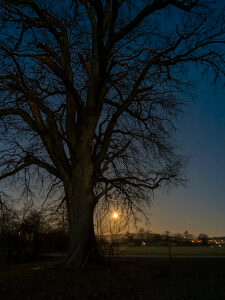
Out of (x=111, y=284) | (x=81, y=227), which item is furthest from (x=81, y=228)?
(x=111, y=284)

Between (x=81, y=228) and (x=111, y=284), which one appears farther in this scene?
(x=81, y=228)

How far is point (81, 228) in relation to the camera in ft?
28.7

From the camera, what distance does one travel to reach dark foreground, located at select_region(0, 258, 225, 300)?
5785 mm

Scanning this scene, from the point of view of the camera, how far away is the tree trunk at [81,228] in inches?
337

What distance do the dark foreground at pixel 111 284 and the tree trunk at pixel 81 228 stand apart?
360 mm

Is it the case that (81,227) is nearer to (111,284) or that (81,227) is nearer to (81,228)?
(81,228)

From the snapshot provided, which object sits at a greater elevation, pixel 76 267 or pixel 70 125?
pixel 70 125

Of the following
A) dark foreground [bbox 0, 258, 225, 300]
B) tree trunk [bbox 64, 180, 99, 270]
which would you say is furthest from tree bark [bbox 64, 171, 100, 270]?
dark foreground [bbox 0, 258, 225, 300]

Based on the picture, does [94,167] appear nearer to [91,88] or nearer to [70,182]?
[70,182]

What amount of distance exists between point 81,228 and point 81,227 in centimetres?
3

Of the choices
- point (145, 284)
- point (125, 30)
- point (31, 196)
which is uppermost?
point (125, 30)

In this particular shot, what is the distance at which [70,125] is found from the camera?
1037 centimetres

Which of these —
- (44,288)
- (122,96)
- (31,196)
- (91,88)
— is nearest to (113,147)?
(122,96)

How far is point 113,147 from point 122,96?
197 cm
